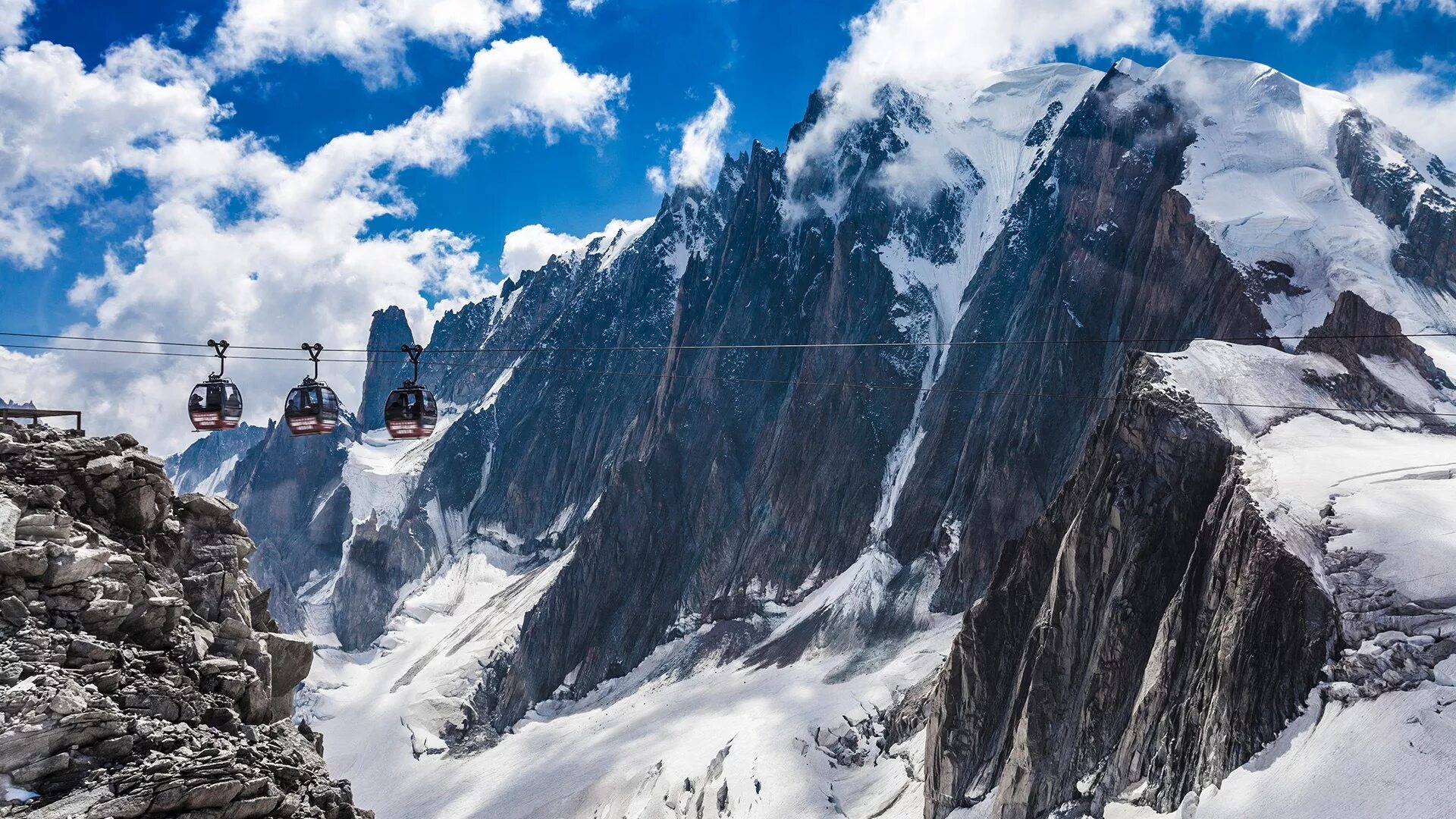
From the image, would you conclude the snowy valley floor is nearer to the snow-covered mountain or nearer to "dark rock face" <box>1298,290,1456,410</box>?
the snow-covered mountain

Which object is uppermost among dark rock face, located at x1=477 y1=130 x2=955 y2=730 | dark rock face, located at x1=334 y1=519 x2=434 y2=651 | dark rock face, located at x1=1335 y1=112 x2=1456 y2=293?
dark rock face, located at x1=1335 y1=112 x2=1456 y2=293

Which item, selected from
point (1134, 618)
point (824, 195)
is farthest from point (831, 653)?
point (824, 195)

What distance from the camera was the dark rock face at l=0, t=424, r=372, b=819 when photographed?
33.6 feet

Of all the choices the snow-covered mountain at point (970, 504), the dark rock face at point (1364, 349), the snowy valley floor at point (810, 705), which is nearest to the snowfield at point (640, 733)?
the snowy valley floor at point (810, 705)

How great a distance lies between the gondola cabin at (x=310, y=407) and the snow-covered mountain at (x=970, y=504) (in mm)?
23244

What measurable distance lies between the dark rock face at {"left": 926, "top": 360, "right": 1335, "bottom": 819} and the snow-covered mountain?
0.14m

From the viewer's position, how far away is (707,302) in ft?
496

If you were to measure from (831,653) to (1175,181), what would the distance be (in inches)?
1942

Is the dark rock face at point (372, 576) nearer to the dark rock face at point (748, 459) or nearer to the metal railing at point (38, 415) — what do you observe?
the dark rock face at point (748, 459)

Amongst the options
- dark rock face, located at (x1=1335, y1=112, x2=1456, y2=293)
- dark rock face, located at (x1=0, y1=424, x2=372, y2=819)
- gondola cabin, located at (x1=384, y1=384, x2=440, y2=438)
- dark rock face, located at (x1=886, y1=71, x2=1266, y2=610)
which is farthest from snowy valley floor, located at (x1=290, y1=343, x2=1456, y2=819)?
dark rock face, located at (x1=1335, y1=112, x2=1456, y2=293)

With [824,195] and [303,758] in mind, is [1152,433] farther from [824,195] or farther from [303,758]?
[824,195]

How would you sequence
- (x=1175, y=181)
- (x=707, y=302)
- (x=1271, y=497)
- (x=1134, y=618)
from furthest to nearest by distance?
(x=707, y=302)
(x=1175, y=181)
(x=1134, y=618)
(x=1271, y=497)

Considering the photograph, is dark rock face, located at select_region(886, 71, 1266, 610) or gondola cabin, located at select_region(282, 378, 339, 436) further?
dark rock face, located at select_region(886, 71, 1266, 610)

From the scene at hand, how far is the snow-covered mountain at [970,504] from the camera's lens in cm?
2812
